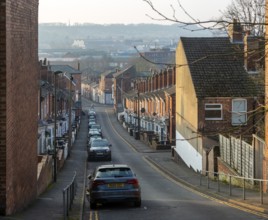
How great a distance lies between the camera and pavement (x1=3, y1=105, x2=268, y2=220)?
18.4 metres

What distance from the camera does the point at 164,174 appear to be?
129 feet

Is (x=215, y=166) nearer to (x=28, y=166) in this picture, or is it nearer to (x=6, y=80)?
(x=28, y=166)

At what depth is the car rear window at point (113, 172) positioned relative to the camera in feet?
67.8

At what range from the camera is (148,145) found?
65688mm

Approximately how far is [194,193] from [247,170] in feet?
8.11

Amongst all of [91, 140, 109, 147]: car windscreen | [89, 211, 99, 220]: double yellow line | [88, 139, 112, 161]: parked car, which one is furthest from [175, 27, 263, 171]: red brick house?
[89, 211, 99, 220]: double yellow line

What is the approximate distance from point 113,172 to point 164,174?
18.7m

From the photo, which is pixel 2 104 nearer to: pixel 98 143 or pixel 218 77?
pixel 218 77

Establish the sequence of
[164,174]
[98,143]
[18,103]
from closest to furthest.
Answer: [18,103] → [164,174] → [98,143]

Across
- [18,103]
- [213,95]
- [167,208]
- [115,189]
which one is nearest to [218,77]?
[213,95]

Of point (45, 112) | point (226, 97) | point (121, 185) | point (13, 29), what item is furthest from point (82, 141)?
point (13, 29)

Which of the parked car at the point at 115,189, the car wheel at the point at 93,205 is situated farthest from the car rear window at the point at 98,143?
the parked car at the point at 115,189

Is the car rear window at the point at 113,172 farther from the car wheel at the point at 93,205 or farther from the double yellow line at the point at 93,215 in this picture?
the double yellow line at the point at 93,215

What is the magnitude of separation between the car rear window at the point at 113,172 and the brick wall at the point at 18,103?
2.14 m
